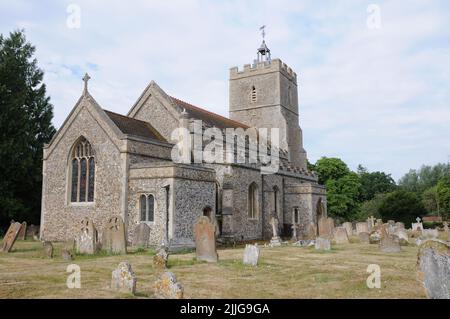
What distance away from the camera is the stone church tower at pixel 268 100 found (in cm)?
3453

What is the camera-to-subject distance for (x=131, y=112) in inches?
934

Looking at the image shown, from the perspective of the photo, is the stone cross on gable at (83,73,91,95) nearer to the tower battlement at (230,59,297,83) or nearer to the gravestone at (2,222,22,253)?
the gravestone at (2,222,22,253)

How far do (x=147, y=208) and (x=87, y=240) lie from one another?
3.46 metres

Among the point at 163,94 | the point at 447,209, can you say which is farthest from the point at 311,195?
the point at 447,209

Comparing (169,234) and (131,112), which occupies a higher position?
(131,112)

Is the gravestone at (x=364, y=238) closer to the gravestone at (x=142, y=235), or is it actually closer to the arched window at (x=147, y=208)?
the arched window at (x=147, y=208)

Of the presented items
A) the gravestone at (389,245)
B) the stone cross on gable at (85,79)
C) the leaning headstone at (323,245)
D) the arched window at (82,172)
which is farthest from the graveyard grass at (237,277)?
the stone cross on gable at (85,79)

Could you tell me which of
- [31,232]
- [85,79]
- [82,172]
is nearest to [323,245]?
[82,172]

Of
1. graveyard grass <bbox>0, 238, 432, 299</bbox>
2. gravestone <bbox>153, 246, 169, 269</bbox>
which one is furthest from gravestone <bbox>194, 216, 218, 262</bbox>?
gravestone <bbox>153, 246, 169, 269</bbox>

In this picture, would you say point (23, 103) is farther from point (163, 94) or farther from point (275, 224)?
point (275, 224)

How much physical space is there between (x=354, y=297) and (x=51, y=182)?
1741cm

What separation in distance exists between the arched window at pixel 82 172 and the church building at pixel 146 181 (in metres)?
0.05

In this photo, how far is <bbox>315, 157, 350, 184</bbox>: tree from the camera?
155ft

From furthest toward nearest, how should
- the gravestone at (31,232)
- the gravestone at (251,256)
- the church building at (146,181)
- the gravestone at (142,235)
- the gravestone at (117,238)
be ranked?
the gravestone at (31,232)
the church building at (146,181)
the gravestone at (142,235)
the gravestone at (117,238)
the gravestone at (251,256)
